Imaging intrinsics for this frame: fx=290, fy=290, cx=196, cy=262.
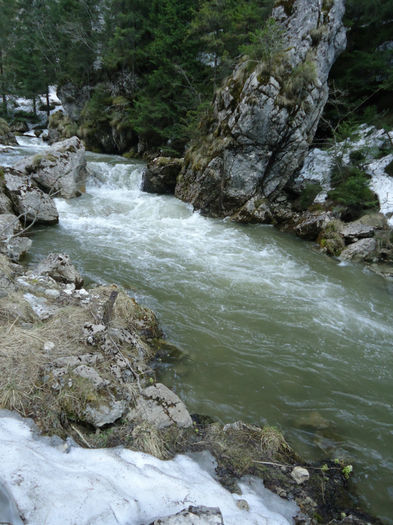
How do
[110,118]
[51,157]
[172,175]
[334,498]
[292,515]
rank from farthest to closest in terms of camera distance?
[110,118], [172,175], [51,157], [334,498], [292,515]

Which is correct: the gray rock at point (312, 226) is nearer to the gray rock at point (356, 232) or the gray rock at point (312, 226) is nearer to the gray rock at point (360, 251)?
the gray rock at point (356, 232)

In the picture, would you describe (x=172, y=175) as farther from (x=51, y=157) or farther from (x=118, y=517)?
(x=118, y=517)

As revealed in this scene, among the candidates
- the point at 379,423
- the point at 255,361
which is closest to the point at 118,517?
the point at 255,361

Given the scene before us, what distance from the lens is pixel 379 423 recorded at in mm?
3912

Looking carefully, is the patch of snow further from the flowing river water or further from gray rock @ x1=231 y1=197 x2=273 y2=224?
gray rock @ x1=231 y1=197 x2=273 y2=224

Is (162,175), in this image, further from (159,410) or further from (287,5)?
(159,410)

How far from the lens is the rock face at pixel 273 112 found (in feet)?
36.2

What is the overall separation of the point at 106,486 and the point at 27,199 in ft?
31.6

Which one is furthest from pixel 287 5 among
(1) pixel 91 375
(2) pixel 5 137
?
(2) pixel 5 137

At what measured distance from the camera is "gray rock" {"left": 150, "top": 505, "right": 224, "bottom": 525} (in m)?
1.72

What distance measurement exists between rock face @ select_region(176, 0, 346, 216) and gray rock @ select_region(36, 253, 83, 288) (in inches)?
313

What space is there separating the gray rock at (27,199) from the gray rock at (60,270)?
3946 millimetres

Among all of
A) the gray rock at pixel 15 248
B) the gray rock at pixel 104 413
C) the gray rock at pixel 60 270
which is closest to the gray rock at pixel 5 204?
the gray rock at pixel 15 248

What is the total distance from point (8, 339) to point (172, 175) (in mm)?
12972
